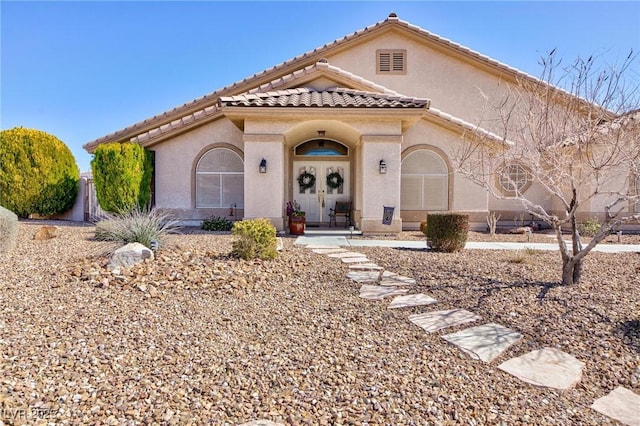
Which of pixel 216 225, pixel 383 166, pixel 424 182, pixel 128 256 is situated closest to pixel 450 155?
pixel 424 182

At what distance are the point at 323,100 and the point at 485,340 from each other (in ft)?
30.5

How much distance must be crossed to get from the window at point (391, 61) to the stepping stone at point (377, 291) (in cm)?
1347

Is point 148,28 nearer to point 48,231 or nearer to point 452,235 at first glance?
point 48,231

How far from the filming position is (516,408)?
8.49 feet

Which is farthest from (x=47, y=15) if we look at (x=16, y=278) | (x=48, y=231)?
(x=16, y=278)

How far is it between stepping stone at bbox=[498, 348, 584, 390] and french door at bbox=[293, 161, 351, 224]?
11.8m

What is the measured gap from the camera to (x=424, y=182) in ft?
44.7

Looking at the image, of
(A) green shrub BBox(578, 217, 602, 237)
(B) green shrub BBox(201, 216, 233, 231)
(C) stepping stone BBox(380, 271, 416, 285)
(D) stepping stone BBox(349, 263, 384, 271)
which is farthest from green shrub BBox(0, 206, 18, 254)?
(A) green shrub BBox(578, 217, 602, 237)

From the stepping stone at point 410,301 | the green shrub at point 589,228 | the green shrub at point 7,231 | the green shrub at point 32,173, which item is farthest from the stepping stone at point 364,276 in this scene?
the green shrub at point 32,173

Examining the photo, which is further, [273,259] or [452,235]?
[452,235]

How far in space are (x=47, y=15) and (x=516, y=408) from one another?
13.3m

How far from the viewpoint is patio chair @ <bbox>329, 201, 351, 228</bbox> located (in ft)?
47.4

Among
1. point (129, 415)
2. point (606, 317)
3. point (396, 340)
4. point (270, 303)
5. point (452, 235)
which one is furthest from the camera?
point (452, 235)

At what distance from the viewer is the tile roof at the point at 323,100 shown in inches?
425
